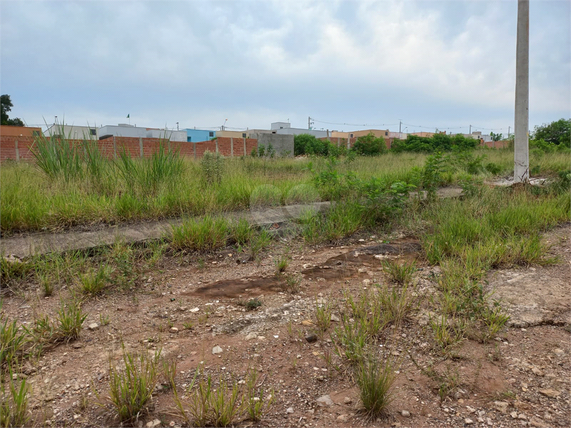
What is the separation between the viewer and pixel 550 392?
159cm

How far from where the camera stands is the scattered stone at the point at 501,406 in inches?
58.3

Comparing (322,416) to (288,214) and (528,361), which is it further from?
(288,214)

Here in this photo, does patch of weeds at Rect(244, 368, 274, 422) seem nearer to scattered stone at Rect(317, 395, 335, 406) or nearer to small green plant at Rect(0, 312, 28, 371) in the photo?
scattered stone at Rect(317, 395, 335, 406)

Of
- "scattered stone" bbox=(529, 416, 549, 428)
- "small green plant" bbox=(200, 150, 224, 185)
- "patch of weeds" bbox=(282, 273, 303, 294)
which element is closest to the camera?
"scattered stone" bbox=(529, 416, 549, 428)

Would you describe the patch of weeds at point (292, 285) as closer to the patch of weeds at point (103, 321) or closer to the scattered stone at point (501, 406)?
the patch of weeds at point (103, 321)

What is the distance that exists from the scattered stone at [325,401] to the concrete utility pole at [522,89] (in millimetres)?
6106

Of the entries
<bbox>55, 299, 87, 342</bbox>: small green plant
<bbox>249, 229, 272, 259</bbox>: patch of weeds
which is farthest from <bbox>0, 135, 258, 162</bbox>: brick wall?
<bbox>55, 299, 87, 342</bbox>: small green plant

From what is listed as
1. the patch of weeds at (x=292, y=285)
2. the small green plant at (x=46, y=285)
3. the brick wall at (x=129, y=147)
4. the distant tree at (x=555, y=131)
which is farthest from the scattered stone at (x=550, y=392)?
the distant tree at (x=555, y=131)

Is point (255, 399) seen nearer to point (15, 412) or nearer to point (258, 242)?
point (15, 412)

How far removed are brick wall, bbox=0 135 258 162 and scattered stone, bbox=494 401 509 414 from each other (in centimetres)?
478

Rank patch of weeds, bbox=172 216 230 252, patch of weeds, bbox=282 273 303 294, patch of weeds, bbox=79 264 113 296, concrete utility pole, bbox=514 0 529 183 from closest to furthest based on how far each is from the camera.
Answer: patch of weeds, bbox=79 264 113 296
patch of weeds, bbox=282 273 303 294
patch of weeds, bbox=172 216 230 252
concrete utility pole, bbox=514 0 529 183

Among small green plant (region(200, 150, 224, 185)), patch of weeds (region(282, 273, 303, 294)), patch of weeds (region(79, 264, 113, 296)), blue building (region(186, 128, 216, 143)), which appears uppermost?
blue building (region(186, 128, 216, 143))

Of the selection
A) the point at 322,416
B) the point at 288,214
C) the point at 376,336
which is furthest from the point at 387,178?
the point at 322,416

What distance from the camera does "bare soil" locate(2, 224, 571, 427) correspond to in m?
1.46
